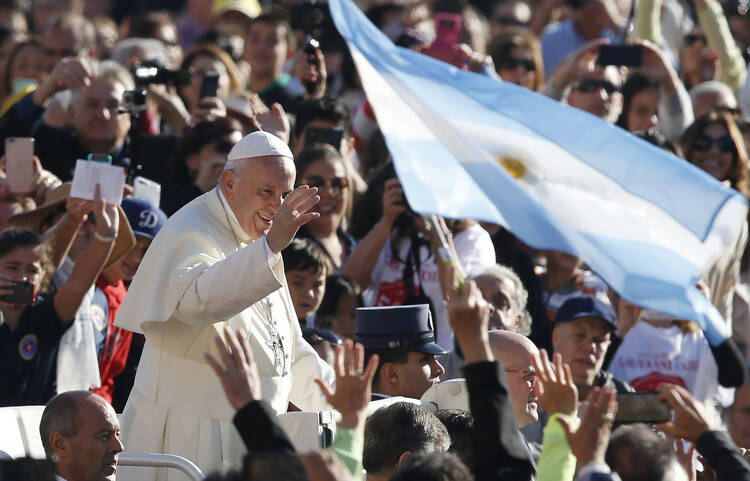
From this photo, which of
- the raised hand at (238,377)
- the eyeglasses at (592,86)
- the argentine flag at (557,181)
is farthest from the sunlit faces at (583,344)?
the raised hand at (238,377)

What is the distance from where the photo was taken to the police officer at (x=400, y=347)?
7094 millimetres

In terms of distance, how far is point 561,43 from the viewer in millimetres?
12992

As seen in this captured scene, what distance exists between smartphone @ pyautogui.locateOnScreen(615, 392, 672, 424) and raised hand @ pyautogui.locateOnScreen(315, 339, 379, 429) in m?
1.01

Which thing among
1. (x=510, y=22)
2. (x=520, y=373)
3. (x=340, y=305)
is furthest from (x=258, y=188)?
(x=510, y=22)

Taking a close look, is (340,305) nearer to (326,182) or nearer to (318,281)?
(318,281)

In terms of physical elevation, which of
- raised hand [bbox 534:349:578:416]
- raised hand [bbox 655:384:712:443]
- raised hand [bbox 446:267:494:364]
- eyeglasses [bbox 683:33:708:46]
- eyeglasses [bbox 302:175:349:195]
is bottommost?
eyeglasses [bbox 683:33:708:46]

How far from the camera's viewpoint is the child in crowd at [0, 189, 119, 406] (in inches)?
286

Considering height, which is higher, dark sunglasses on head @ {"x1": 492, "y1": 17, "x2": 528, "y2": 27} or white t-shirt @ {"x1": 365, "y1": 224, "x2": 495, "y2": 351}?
white t-shirt @ {"x1": 365, "y1": 224, "x2": 495, "y2": 351}

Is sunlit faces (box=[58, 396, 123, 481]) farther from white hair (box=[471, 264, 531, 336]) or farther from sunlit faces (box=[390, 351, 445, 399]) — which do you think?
white hair (box=[471, 264, 531, 336])

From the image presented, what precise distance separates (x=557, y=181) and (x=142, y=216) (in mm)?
3182

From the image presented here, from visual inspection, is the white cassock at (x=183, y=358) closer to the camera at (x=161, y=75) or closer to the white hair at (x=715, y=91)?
the camera at (x=161, y=75)

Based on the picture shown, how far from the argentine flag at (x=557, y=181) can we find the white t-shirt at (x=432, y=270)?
7.93 ft

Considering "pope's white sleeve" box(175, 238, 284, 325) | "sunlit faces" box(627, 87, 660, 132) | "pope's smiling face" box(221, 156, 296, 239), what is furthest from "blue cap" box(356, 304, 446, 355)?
"sunlit faces" box(627, 87, 660, 132)

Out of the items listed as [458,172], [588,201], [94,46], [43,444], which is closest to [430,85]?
[458,172]
